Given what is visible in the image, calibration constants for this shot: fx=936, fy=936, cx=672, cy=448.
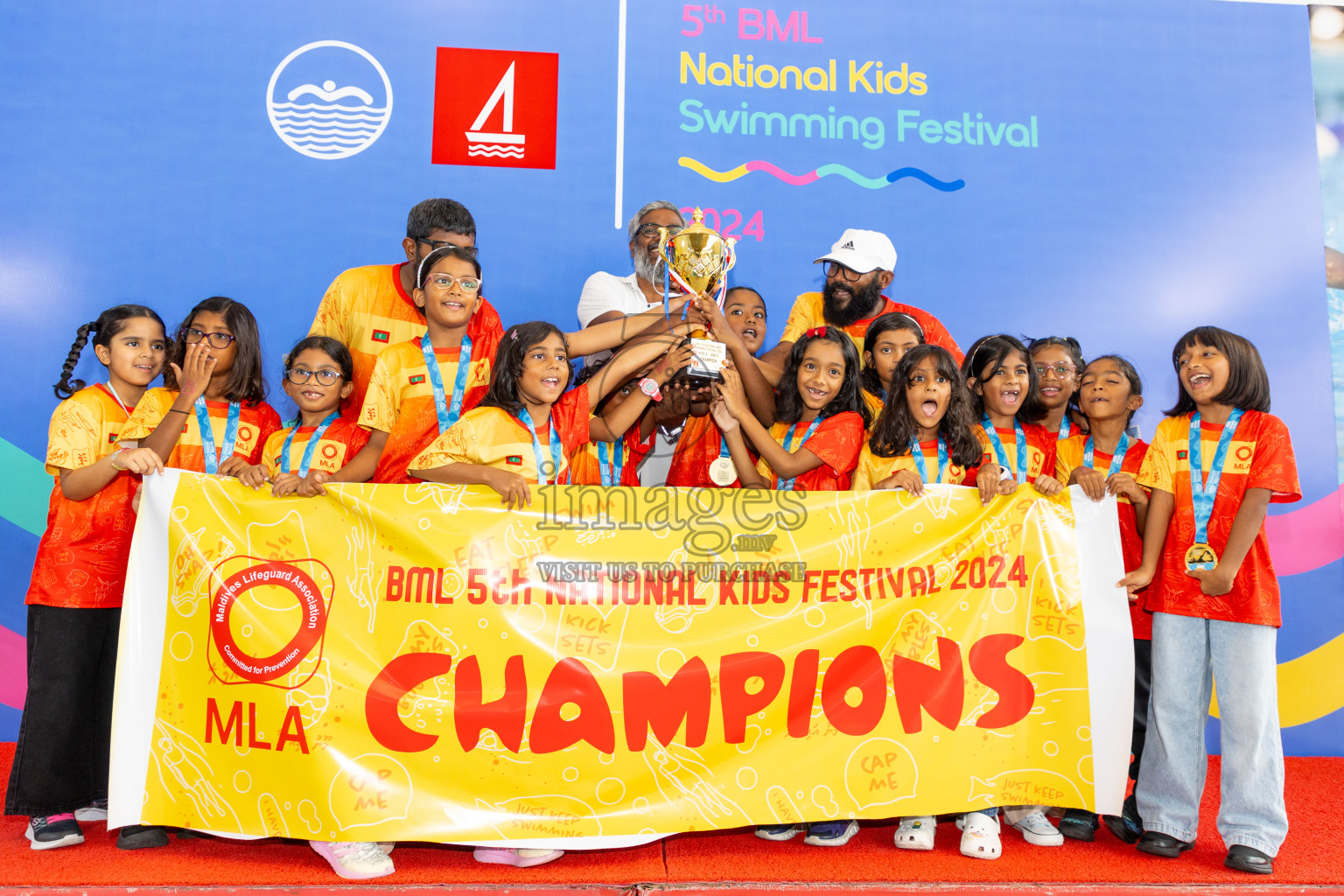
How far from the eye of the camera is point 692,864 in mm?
Answer: 2801

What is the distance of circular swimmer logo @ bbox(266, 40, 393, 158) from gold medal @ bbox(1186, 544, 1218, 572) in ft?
13.1

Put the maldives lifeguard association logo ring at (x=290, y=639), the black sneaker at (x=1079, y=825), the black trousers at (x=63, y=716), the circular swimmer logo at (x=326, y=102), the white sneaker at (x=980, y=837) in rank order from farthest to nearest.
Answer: the circular swimmer logo at (x=326, y=102), the black sneaker at (x=1079, y=825), the black trousers at (x=63, y=716), the white sneaker at (x=980, y=837), the maldives lifeguard association logo ring at (x=290, y=639)

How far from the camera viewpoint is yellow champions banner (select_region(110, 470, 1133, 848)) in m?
2.75

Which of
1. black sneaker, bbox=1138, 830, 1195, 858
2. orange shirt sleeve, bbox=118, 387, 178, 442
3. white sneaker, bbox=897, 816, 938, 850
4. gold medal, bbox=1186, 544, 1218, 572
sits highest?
orange shirt sleeve, bbox=118, 387, 178, 442

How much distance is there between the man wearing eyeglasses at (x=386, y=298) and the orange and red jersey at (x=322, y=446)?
0.99ft

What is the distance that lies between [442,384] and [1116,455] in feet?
8.12

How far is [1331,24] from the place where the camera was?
198 inches

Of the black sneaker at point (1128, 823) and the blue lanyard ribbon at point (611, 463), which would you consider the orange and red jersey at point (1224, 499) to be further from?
the blue lanyard ribbon at point (611, 463)

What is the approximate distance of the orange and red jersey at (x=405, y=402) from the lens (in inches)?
129

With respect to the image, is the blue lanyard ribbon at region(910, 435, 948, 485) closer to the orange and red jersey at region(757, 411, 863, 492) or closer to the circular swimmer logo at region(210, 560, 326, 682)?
the orange and red jersey at region(757, 411, 863, 492)

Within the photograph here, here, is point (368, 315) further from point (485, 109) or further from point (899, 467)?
point (899, 467)

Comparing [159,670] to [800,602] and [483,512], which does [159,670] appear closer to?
[483,512]

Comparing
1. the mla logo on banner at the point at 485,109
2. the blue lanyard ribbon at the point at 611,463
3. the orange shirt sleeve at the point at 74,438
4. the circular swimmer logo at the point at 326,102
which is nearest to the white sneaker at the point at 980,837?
the blue lanyard ribbon at the point at 611,463

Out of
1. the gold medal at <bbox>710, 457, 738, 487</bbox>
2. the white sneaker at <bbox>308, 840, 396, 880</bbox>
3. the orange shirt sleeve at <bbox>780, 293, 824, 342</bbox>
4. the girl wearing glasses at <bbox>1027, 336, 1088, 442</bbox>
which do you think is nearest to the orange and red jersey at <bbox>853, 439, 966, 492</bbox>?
the gold medal at <bbox>710, 457, 738, 487</bbox>
